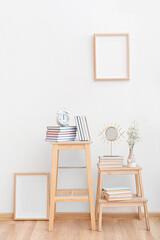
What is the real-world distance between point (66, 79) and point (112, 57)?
48 centimetres

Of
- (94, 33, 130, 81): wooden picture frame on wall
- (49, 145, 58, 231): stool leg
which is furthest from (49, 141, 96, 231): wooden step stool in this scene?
(94, 33, 130, 81): wooden picture frame on wall

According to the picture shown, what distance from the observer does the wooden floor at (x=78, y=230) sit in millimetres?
2242

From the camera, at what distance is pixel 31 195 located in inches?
106

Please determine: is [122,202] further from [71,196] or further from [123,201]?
[71,196]

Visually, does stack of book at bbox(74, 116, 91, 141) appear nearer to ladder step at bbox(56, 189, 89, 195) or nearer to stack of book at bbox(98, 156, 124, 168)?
stack of book at bbox(98, 156, 124, 168)

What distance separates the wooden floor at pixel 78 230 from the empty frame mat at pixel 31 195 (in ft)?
0.32

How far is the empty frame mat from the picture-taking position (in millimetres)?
2662

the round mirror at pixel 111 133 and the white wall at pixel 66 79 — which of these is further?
the white wall at pixel 66 79

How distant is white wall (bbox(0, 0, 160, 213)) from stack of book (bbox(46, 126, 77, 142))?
0.33 metres

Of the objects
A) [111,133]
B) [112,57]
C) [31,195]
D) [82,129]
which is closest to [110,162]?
[111,133]

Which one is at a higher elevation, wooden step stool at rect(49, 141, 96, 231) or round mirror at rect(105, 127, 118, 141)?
round mirror at rect(105, 127, 118, 141)

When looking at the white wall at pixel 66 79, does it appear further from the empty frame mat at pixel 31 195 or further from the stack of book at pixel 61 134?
the stack of book at pixel 61 134

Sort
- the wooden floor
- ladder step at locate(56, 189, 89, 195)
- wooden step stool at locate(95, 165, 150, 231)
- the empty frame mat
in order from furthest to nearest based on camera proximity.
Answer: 1. the empty frame mat
2. ladder step at locate(56, 189, 89, 195)
3. wooden step stool at locate(95, 165, 150, 231)
4. the wooden floor

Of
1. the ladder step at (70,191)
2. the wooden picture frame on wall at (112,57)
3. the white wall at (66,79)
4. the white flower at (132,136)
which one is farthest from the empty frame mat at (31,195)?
the wooden picture frame on wall at (112,57)
